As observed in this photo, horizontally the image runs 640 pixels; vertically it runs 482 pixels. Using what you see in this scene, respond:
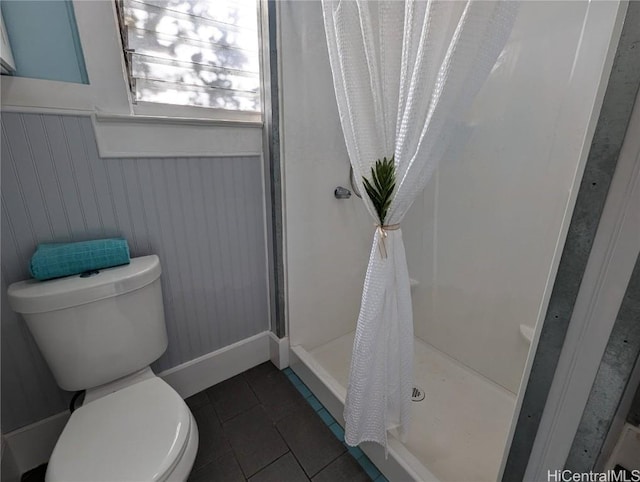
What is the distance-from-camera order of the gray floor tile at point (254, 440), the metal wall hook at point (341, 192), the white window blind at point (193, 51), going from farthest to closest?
the metal wall hook at point (341, 192) < the gray floor tile at point (254, 440) < the white window blind at point (193, 51)

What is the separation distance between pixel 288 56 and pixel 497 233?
126 centimetres

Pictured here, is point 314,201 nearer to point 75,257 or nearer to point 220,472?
point 75,257

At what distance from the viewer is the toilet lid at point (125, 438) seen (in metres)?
0.75

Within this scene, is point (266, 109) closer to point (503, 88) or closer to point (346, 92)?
point (346, 92)

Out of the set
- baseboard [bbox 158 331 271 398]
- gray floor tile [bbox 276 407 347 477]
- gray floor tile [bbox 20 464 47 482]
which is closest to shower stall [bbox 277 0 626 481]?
gray floor tile [bbox 276 407 347 477]

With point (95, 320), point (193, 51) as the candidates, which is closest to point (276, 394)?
point (95, 320)

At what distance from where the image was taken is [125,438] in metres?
0.84

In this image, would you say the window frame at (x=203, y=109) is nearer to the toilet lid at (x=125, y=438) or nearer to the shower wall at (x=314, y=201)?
the shower wall at (x=314, y=201)

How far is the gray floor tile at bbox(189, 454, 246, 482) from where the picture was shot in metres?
1.13

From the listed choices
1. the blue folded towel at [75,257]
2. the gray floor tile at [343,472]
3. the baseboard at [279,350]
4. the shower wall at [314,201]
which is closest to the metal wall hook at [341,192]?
the shower wall at [314,201]

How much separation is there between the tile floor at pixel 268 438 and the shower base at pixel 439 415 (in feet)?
0.26

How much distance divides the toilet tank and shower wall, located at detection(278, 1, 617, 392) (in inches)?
26.2

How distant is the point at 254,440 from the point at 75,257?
1.02m

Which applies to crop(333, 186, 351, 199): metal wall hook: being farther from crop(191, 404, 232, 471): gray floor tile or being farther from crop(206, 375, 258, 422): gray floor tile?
crop(191, 404, 232, 471): gray floor tile
